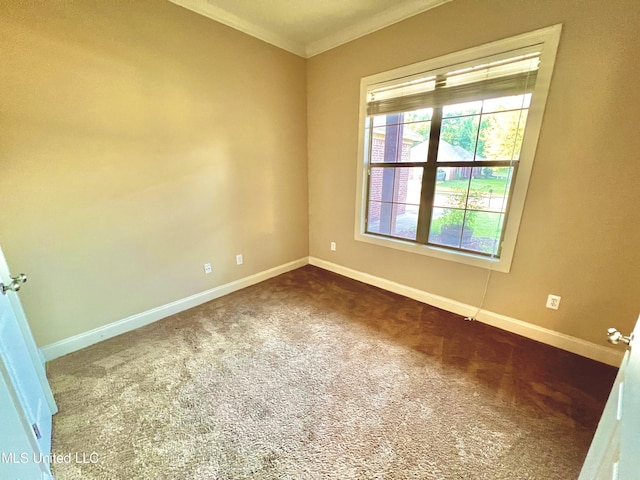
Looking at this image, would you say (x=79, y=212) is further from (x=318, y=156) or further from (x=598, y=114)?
(x=598, y=114)

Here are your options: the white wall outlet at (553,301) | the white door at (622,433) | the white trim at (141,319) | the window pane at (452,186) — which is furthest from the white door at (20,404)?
the white wall outlet at (553,301)

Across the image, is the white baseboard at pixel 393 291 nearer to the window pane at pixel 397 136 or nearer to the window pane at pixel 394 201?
the window pane at pixel 394 201

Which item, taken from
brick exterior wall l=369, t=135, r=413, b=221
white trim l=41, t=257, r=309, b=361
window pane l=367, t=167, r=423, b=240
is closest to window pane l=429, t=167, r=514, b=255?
window pane l=367, t=167, r=423, b=240

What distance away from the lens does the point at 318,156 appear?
3.27 m

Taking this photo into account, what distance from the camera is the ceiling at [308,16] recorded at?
2205mm

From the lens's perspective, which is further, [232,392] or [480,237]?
[480,237]

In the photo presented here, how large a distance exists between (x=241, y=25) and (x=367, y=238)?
2459 mm

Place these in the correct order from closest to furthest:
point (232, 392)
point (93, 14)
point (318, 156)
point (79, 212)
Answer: point (232, 392) → point (93, 14) → point (79, 212) → point (318, 156)

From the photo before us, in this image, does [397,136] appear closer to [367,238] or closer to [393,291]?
[367,238]

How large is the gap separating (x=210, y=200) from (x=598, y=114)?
119 inches

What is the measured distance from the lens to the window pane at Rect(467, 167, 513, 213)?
6.82 ft

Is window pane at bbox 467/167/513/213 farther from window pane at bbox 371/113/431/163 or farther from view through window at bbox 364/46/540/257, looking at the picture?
window pane at bbox 371/113/431/163

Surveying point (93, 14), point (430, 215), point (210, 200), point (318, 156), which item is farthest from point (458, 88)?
point (93, 14)

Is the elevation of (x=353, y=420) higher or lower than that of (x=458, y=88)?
lower
